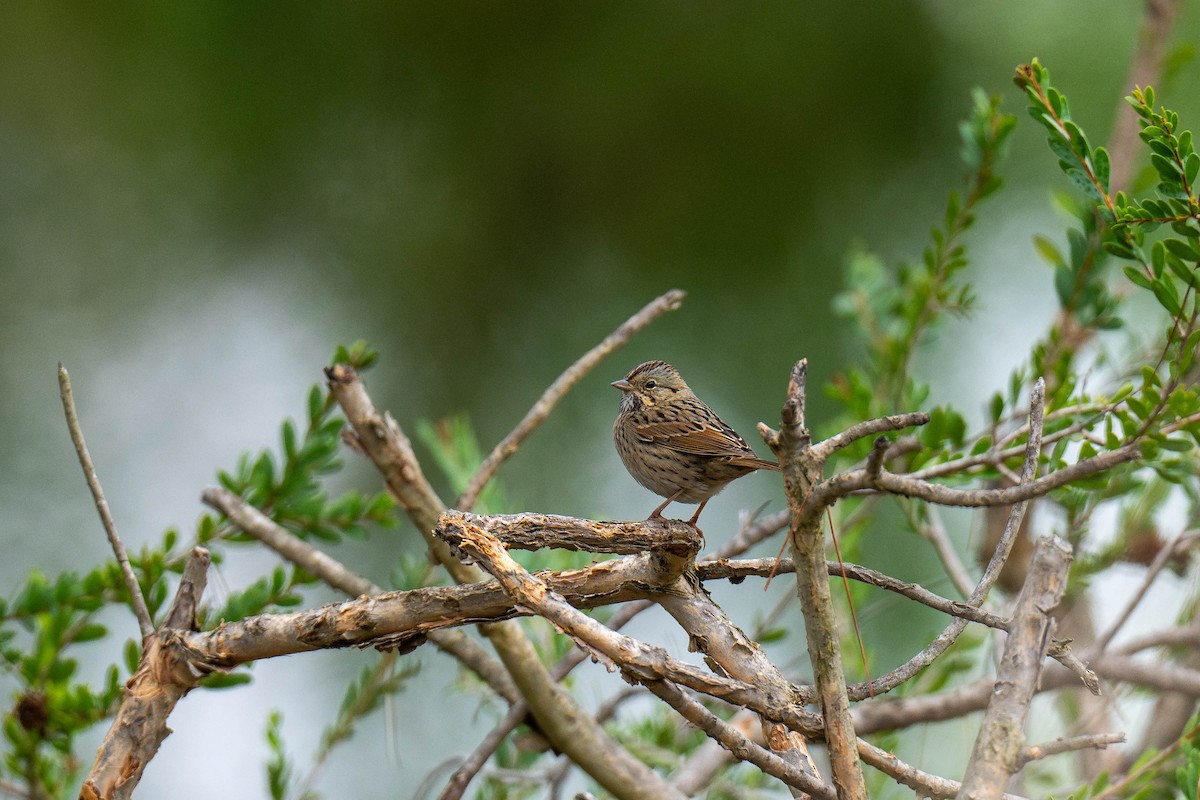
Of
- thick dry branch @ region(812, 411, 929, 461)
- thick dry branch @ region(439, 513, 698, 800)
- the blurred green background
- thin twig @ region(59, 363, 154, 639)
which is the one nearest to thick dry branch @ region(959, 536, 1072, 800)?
thick dry branch @ region(812, 411, 929, 461)

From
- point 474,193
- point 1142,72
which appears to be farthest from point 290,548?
point 474,193

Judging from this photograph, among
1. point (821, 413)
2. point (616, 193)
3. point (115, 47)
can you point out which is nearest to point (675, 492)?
point (821, 413)

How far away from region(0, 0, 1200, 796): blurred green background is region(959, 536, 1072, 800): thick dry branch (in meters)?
5.23

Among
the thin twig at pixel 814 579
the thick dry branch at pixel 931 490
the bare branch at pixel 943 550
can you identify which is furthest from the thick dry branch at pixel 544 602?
the bare branch at pixel 943 550

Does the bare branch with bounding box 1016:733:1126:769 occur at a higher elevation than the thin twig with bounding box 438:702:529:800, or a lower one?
lower

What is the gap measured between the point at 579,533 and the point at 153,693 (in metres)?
0.85

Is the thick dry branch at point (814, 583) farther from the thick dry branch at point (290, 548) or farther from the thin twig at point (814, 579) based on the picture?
the thick dry branch at point (290, 548)

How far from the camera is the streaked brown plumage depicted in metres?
2.93

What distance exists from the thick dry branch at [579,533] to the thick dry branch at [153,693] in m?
0.56

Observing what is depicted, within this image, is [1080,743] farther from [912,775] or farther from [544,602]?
[544,602]

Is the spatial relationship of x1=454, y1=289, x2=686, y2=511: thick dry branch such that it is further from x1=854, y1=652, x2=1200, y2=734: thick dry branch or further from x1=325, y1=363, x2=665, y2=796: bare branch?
x1=854, y1=652, x2=1200, y2=734: thick dry branch

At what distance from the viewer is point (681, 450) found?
297 centimetres

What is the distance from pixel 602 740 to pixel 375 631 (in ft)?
2.92

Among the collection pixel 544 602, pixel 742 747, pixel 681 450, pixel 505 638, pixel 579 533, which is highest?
pixel 681 450
